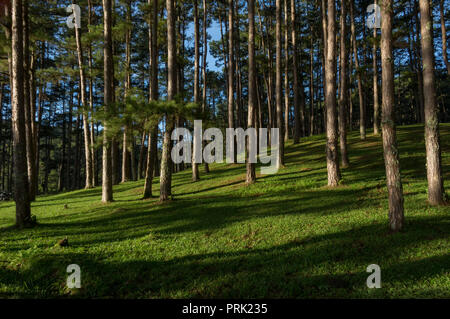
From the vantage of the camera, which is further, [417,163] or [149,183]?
[149,183]

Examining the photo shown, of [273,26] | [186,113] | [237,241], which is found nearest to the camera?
[237,241]

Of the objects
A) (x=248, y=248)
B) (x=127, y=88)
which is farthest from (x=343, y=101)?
(x=127, y=88)

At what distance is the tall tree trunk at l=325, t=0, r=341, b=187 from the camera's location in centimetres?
996

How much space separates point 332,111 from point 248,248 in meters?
7.36

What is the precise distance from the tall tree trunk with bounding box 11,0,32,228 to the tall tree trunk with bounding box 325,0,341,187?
1132 cm

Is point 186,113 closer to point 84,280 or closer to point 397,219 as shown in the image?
point 84,280

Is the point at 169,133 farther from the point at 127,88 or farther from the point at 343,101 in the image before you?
the point at 127,88

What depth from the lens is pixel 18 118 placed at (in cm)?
793

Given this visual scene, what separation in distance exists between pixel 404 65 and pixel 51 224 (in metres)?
44.1

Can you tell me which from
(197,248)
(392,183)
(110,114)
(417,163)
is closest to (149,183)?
(110,114)

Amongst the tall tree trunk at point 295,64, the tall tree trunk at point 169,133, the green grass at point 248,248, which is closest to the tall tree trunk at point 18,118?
the green grass at point 248,248

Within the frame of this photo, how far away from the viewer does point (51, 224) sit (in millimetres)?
8688

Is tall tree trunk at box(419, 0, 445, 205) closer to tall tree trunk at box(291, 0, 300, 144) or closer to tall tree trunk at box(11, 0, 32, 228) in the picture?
tall tree trunk at box(11, 0, 32, 228)
